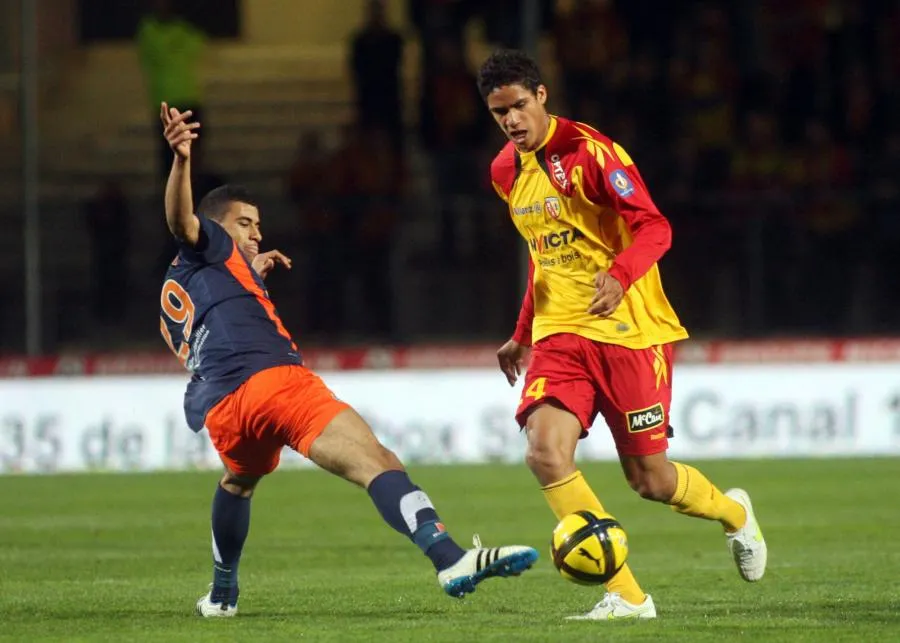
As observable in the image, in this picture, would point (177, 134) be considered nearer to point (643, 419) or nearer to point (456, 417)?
point (643, 419)

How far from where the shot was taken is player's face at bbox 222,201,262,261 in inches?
290

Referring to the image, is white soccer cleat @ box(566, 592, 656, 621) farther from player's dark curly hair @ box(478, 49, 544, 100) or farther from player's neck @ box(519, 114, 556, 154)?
player's dark curly hair @ box(478, 49, 544, 100)

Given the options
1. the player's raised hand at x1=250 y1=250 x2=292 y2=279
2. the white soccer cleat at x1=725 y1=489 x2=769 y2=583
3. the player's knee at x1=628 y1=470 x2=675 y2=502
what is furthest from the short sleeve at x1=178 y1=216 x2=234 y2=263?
the white soccer cleat at x1=725 y1=489 x2=769 y2=583

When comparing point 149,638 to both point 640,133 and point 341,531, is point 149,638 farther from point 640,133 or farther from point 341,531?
point 640,133

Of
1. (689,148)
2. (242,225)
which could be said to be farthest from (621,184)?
(689,148)

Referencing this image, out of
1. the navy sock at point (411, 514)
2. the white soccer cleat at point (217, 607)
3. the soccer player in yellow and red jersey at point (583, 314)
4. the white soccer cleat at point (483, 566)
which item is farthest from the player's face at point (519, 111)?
the white soccer cleat at point (217, 607)

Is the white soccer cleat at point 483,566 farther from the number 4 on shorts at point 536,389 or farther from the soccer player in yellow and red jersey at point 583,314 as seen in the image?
the number 4 on shorts at point 536,389

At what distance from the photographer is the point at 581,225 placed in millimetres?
7059

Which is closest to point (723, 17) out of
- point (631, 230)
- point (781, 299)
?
point (781, 299)

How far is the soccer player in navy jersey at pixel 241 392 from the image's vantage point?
21.6 ft

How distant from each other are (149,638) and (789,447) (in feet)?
32.7

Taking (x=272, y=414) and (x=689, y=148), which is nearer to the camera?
(x=272, y=414)

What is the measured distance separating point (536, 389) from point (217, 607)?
5.14ft

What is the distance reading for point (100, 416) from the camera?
51.4ft
